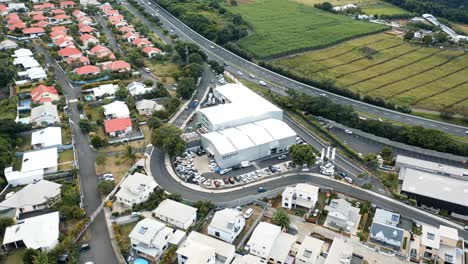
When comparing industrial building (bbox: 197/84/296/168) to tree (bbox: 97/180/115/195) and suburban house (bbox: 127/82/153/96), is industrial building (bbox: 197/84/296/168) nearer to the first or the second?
suburban house (bbox: 127/82/153/96)

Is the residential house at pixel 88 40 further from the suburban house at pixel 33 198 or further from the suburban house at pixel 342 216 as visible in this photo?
the suburban house at pixel 342 216

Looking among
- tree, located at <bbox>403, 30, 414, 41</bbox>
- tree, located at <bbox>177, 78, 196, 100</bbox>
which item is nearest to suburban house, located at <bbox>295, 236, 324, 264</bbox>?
tree, located at <bbox>177, 78, 196, 100</bbox>

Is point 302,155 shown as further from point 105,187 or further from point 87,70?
point 87,70

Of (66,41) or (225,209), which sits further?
(66,41)

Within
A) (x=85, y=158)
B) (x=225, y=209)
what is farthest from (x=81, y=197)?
(x=225, y=209)

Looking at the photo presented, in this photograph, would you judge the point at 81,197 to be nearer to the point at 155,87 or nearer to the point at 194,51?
the point at 155,87
